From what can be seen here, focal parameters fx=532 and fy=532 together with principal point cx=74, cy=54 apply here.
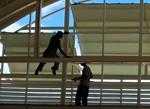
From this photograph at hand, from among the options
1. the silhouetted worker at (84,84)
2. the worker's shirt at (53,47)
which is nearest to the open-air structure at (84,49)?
the silhouetted worker at (84,84)

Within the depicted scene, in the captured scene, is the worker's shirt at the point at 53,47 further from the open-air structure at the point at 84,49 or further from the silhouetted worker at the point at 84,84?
the open-air structure at the point at 84,49

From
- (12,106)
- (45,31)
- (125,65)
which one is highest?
(45,31)

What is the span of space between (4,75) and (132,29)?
5.14m

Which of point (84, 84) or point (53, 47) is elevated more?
point (53, 47)

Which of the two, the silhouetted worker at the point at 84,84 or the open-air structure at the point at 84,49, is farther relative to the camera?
the open-air structure at the point at 84,49

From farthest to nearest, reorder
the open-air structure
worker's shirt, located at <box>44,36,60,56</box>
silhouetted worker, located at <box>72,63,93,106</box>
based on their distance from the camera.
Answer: the open-air structure, silhouetted worker, located at <box>72,63,93,106</box>, worker's shirt, located at <box>44,36,60,56</box>

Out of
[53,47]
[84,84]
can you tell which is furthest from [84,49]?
[53,47]

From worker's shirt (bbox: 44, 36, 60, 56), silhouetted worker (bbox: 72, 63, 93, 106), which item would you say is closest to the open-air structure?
silhouetted worker (bbox: 72, 63, 93, 106)

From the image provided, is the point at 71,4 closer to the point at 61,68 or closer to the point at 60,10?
the point at 60,10

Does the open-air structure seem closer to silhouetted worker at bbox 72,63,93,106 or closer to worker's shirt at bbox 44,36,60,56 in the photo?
silhouetted worker at bbox 72,63,93,106

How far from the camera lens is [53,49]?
639 inches

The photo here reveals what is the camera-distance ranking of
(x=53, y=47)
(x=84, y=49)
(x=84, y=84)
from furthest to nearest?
(x=84, y=49)
(x=84, y=84)
(x=53, y=47)

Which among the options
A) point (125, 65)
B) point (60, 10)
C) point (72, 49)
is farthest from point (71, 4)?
point (125, 65)

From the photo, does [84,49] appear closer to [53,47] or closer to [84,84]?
[84,84]
